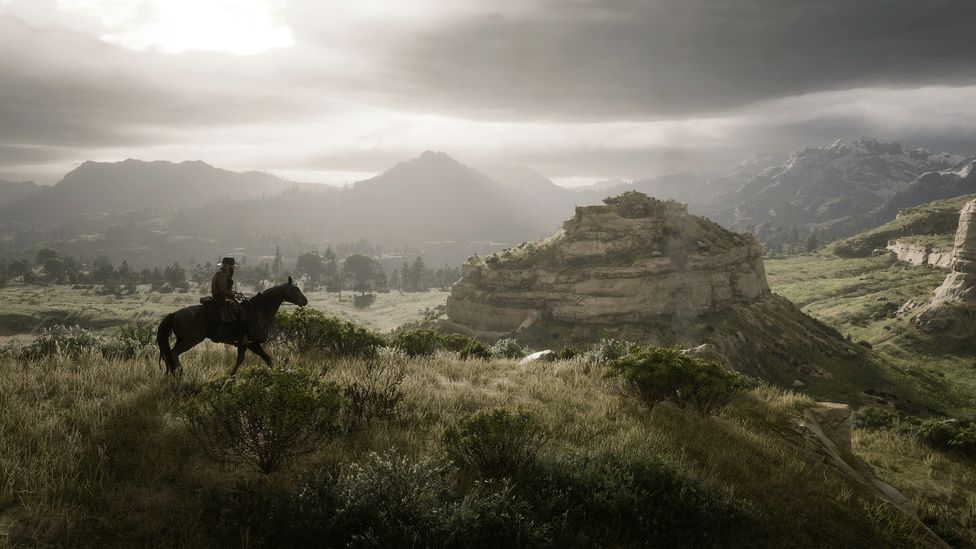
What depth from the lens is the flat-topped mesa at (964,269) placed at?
10719 cm

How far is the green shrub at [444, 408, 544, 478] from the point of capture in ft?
24.8

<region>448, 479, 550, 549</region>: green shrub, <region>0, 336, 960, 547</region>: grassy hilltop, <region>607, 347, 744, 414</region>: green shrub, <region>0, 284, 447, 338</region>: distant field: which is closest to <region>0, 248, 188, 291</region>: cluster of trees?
<region>0, 284, 447, 338</region>: distant field

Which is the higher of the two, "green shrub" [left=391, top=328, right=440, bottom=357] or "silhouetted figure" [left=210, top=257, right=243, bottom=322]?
"silhouetted figure" [left=210, top=257, right=243, bottom=322]

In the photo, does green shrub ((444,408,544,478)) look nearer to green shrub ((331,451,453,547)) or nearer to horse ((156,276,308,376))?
green shrub ((331,451,453,547))

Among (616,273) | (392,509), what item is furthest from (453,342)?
(616,273)

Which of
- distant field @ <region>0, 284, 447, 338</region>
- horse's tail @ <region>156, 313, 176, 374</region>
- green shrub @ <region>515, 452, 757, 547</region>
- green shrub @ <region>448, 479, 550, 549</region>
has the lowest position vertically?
distant field @ <region>0, 284, 447, 338</region>

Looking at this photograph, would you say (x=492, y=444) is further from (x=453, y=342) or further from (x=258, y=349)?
(x=453, y=342)

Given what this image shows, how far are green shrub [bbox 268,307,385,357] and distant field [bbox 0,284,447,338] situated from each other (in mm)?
96530

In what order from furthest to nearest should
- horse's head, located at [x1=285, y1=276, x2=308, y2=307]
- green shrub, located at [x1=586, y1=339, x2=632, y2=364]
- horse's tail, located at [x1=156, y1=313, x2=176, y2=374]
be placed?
green shrub, located at [x1=586, y1=339, x2=632, y2=364], horse's head, located at [x1=285, y1=276, x2=308, y2=307], horse's tail, located at [x1=156, y1=313, x2=176, y2=374]

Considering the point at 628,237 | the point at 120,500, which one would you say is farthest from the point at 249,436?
the point at 628,237

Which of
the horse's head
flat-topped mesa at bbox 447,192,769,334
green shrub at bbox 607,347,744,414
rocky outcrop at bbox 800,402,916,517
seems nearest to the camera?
A: rocky outcrop at bbox 800,402,916,517

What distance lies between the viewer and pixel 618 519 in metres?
6.86

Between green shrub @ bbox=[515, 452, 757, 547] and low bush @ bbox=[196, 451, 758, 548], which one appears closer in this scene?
low bush @ bbox=[196, 451, 758, 548]

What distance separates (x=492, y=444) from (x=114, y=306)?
135m
